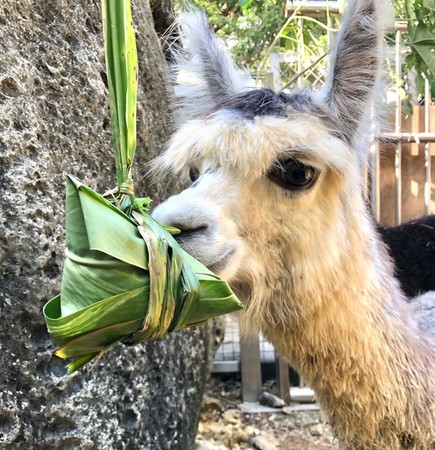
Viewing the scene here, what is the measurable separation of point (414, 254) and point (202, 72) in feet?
7.69

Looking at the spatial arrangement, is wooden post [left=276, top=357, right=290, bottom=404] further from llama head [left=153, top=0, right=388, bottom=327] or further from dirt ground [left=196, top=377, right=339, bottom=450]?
llama head [left=153, top=0, right=388, bottom=327]

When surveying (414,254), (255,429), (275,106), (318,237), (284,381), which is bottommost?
(255,429)

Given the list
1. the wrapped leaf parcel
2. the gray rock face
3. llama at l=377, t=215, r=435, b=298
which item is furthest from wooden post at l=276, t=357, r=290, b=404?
the wrapped leaf parcel

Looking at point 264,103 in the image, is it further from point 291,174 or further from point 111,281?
point 111,281

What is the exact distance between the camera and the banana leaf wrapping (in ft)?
2.88

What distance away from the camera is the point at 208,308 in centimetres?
101

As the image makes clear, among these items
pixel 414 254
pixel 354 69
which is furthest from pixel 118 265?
pixel 414 254

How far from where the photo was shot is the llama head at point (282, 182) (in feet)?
4.55

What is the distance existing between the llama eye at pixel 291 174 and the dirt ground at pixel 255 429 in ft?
8.07

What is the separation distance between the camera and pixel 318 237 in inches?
61.2

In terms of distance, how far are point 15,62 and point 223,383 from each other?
3833 mm

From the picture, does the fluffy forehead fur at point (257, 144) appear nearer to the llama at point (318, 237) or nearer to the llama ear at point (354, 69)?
the llama at point (318, 237)

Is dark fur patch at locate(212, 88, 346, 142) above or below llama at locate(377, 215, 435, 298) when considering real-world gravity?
above

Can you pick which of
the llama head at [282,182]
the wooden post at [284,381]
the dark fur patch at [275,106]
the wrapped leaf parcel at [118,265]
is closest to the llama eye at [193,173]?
the llama head at [282,182]
